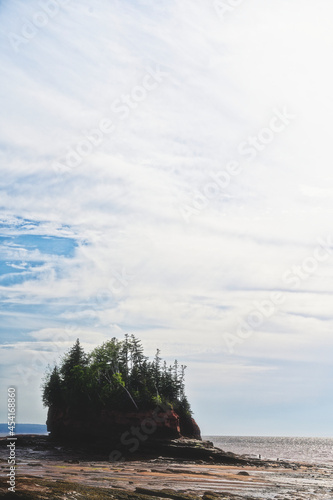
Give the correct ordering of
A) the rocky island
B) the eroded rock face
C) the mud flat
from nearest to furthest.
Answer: the mud flat → the rocky island → the eroded rock face

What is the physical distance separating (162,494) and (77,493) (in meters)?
6.90

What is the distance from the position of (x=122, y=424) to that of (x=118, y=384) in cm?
830

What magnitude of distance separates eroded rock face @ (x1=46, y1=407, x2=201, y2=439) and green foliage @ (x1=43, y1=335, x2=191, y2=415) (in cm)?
150

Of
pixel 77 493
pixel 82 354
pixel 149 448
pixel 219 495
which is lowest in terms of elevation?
pixel 149 448

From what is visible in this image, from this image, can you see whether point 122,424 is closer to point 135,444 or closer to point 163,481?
point 135,444

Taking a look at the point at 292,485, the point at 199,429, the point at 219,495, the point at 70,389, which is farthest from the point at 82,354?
the point at 219,495

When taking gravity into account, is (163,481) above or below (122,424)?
above

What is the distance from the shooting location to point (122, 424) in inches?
3012

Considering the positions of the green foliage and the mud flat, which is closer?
the mud flat

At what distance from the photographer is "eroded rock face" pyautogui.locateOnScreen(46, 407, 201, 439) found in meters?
72.7

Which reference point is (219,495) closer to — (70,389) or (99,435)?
(99,435)

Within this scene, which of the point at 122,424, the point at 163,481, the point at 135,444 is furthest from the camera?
the point at 122,424

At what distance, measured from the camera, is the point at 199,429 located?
278 ft

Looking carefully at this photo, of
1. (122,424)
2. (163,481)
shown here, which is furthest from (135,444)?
(163,481)
